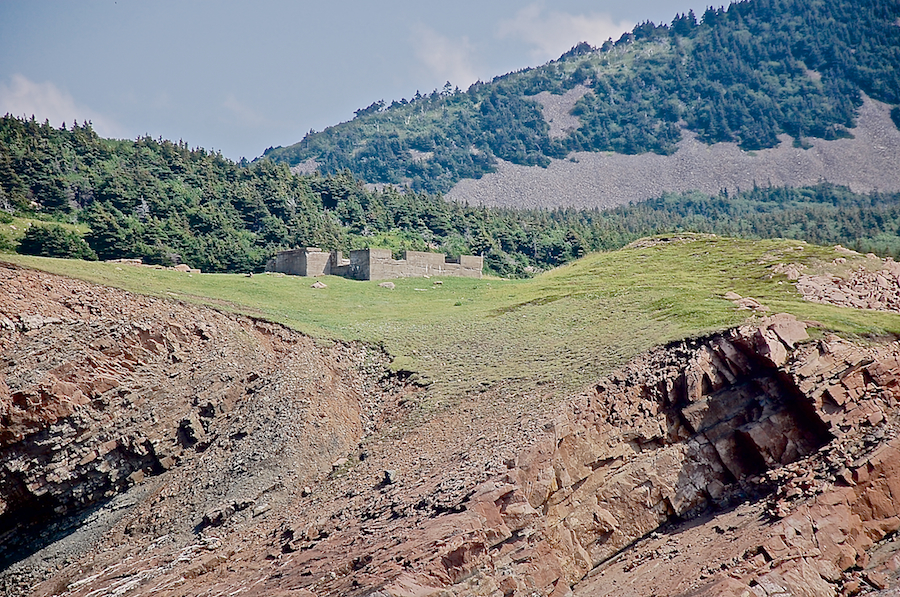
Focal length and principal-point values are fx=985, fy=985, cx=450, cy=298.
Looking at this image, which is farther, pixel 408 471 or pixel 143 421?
pixel 143 421

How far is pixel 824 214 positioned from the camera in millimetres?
127688

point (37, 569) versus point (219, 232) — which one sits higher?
point (219, 232)

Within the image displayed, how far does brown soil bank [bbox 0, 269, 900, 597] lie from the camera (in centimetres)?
2209

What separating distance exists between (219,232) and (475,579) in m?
43.8

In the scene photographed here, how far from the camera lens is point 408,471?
1059 inches

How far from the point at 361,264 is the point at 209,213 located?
1641 cm

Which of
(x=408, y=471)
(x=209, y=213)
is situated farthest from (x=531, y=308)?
(x=209, y=213)

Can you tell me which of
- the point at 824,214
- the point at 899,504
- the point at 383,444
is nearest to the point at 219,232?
the point at 383,444

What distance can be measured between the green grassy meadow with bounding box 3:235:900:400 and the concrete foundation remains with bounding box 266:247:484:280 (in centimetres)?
131

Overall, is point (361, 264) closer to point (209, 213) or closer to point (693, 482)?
point (209, 213)

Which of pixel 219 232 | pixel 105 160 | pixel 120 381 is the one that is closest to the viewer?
pixel 120 381

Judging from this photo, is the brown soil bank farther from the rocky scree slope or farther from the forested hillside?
the forested hillside

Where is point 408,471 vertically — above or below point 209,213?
below

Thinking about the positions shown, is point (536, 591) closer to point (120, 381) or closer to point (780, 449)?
point (780, 449)
